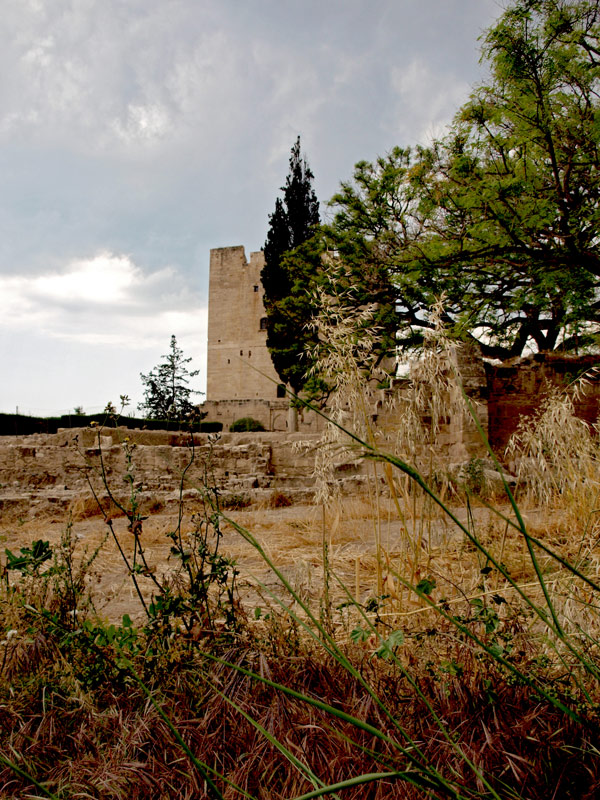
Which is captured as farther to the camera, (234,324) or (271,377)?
(234,324)

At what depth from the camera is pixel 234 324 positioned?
36.5m

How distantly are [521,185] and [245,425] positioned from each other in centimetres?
2074

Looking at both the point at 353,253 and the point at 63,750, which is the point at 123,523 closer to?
the point at 63,750

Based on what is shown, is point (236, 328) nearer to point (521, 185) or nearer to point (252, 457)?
point (252, 457)

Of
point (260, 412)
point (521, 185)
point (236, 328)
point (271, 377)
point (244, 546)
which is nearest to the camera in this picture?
point (244, 546)

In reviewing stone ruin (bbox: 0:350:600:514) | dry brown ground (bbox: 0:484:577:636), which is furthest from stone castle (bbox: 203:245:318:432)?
dry brown ground (bbox: 0:484:577:636)

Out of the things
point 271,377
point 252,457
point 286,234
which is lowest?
point 252,457

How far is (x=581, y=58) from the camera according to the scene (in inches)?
361

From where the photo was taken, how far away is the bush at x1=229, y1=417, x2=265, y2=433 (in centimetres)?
2745

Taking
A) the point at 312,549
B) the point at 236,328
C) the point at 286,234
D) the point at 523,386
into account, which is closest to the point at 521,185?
the point at 523,386

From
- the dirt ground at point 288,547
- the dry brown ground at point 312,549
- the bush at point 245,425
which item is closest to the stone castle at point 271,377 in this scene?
the bush at point 245,425

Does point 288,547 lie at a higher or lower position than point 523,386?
lower

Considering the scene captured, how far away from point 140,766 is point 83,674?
0.62 metres

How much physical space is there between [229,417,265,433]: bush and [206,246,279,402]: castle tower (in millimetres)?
6789
